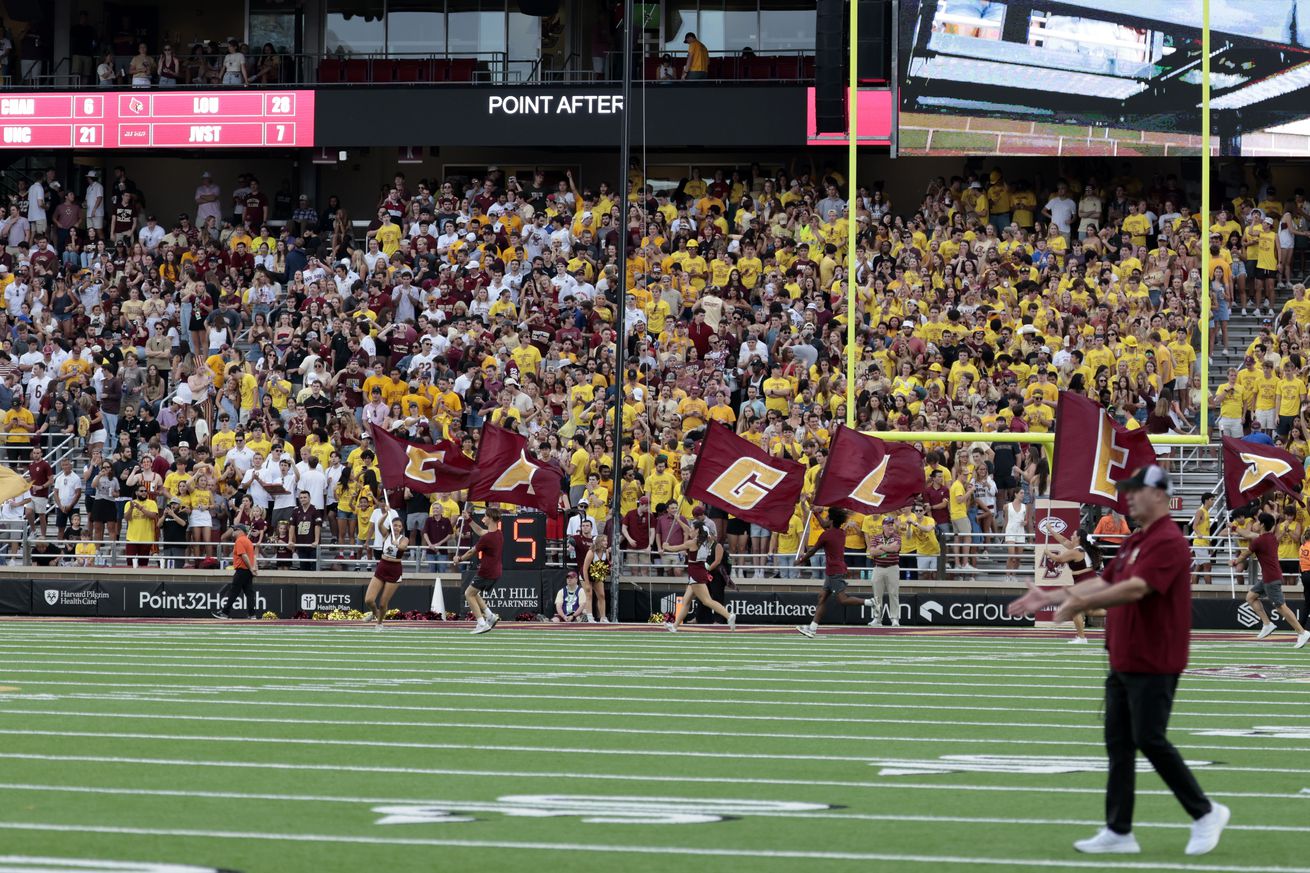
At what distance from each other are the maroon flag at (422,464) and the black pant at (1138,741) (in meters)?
17.4

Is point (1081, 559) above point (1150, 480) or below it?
below

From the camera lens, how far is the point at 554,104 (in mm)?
34875

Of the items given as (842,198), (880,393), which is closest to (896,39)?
(842,198)

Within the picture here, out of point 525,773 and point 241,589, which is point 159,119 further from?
point 525,773

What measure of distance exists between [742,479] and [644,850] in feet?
53.0

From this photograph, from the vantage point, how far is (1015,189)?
32.3 meters

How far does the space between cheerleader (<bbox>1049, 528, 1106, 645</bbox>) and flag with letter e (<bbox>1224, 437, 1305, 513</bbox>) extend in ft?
6.88

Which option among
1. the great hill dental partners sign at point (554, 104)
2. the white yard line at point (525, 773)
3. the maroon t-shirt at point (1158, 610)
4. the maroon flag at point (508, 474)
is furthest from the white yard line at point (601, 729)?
the great hill dental partners sign at point (554, 104)

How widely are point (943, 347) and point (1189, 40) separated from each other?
625cm

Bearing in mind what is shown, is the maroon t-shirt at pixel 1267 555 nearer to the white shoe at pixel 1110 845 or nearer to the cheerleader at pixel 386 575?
the cheerleader at pixel 386 575

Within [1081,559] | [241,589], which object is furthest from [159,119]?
[1081,559]

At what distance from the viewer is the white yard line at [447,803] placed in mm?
8539

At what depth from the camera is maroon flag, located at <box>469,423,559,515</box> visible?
24.7 m

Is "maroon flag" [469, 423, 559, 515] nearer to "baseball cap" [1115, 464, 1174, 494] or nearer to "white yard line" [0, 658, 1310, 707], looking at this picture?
"white yard line" [0, 658, 1310, 707]
